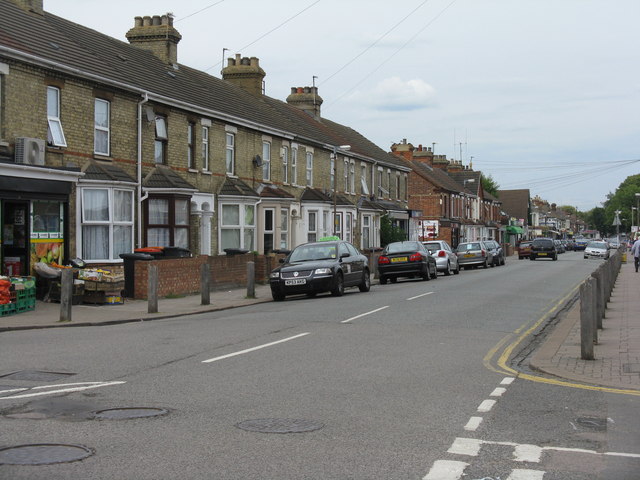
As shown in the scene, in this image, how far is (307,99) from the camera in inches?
1949

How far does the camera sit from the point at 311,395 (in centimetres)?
806

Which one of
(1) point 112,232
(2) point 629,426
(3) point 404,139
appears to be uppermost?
(3) point 404,139

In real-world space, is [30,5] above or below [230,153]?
above

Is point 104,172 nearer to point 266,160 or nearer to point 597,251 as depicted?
point 266,160

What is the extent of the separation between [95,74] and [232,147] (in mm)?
9443

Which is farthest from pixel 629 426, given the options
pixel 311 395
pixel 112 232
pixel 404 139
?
pixel 404 139

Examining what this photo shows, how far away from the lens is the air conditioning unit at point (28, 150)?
1962 cm

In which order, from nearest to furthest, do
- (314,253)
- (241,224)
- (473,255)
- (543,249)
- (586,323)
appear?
(586,323)
(314,253)
(241,224)
(473,255)
(543,249)

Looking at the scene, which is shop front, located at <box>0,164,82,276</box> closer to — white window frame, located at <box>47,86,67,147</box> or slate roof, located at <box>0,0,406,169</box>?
white window frame, located at <box>47,86,67,147</box>

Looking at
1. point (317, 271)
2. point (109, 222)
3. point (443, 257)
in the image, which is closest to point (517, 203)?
point (443, 257)

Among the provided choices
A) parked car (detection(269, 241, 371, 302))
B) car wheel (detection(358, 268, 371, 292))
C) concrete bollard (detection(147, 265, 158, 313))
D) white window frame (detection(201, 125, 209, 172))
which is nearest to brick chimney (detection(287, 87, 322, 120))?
white window frame (detection(201, 125, 209, 172))

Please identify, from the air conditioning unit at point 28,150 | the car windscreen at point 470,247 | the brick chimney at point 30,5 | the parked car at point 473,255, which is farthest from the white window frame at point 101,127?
the car windscreen at point 470,247

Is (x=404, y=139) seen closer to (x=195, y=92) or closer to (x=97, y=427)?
(x=195, y=92)

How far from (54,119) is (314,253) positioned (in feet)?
27.0
